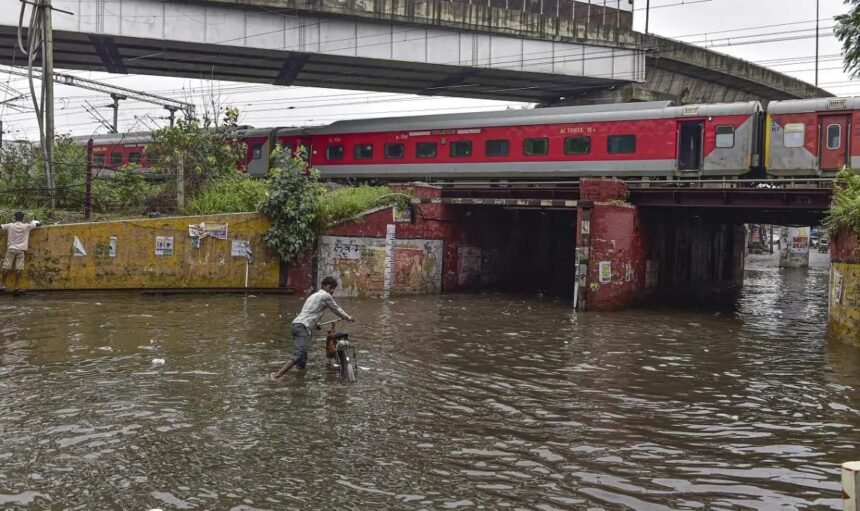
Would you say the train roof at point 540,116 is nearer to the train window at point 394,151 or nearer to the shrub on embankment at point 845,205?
the train window at point 394,151

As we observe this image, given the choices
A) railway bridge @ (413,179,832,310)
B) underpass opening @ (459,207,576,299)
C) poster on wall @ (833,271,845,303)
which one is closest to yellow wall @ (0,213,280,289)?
railway bridge @ (413,179,832,310)

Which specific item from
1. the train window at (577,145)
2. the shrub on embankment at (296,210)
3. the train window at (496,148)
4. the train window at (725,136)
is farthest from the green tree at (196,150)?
the train window at (725,136)

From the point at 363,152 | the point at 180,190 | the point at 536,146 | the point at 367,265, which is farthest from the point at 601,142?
the point at 180,190

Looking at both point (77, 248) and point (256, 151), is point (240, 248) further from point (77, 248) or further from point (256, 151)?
point (256, 151)

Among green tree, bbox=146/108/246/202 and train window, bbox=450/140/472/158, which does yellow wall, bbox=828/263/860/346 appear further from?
green tree, bbox=146/108/246/202

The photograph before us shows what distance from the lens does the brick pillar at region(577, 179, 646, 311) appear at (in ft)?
68.1

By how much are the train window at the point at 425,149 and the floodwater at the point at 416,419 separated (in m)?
12.4

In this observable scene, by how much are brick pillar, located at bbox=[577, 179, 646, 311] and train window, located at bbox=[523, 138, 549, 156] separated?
14.4 ft

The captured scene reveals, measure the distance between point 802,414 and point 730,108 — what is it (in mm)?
14756

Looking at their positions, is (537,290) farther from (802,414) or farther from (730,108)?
(802,414)

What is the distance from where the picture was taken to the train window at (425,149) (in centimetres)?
2756

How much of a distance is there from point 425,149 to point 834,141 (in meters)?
13.8

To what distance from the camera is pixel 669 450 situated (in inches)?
305

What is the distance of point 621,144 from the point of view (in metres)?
23.4
